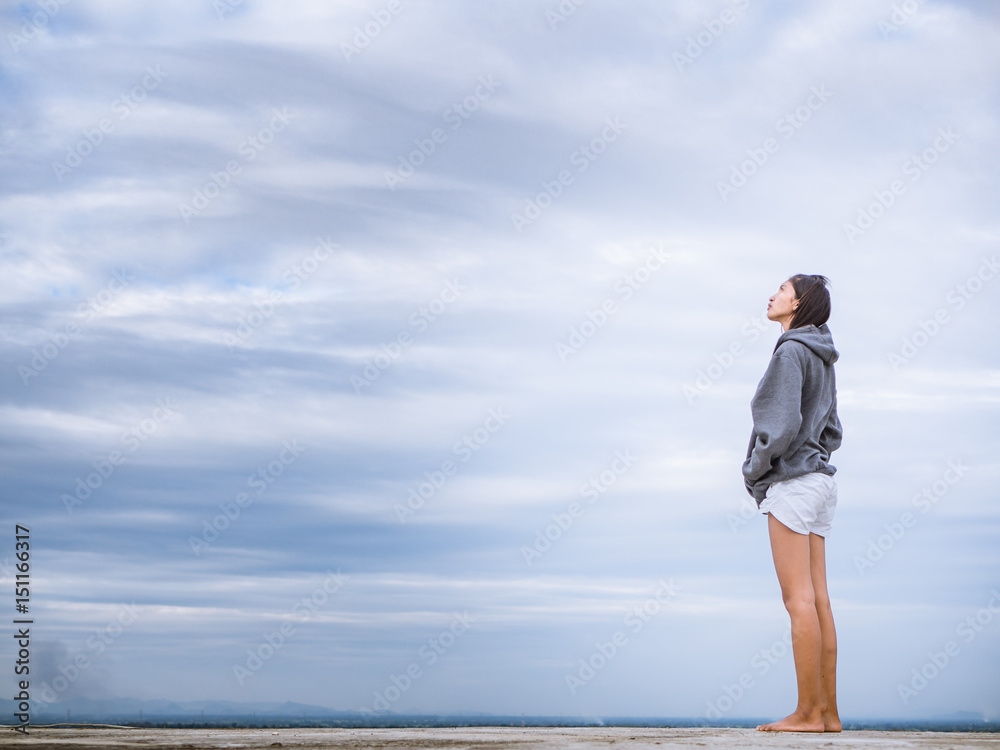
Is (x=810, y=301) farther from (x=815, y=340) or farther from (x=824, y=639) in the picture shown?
(x=824, y=639)

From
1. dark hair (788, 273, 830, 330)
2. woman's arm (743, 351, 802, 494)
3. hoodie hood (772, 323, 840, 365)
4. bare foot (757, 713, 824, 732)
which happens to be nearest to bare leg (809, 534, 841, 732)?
bare foot (757, 713, 824, 732)

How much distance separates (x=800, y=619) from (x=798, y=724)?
618 millimetres

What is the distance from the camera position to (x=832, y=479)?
5.82 metres

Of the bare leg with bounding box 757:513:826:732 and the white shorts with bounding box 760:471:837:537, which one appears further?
the white shorts with bounding box 760:471:837:537

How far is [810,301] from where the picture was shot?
241 inches

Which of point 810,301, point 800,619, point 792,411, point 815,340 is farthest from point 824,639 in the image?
point 810,301

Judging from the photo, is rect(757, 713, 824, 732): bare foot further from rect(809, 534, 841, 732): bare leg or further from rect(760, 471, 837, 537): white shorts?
rect(760, 471, 837, 537): white shorts

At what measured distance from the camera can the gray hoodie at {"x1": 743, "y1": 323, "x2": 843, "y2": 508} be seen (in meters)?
5.64

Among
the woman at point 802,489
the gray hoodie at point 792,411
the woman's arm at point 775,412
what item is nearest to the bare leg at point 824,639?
the woman at point 802,489

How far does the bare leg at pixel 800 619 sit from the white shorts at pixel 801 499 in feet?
0.21

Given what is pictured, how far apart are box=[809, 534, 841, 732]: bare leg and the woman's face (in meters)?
1.52

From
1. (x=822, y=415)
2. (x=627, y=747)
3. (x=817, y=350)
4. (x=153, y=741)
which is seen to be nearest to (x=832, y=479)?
(x=822, y=415)

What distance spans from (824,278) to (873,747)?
3.29m

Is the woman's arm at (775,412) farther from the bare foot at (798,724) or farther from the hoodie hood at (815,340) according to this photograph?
the bare foot at (798,724)
